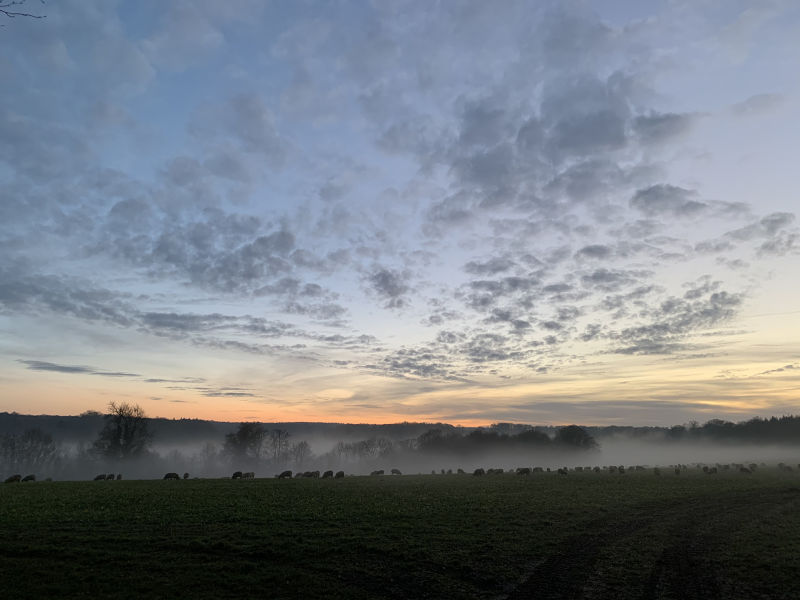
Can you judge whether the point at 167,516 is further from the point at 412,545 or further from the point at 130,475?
the point at 130,475

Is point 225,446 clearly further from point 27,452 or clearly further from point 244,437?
point 27,452

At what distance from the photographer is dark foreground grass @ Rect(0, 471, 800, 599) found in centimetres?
1638

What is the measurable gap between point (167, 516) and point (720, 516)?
36.1m

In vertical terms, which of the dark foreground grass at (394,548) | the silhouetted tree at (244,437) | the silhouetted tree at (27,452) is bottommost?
the silhouetted tree at (27,452)

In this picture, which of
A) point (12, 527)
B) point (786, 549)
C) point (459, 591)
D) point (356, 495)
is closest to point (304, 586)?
point (459, 591)

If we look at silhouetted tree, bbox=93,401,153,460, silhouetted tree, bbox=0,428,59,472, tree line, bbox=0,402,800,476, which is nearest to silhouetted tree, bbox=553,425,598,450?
tree line, bbox=0,402,800,476

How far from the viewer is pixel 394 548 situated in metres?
21.4

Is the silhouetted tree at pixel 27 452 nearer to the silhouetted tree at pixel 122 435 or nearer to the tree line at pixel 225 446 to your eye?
the tree line at pixel 225 446

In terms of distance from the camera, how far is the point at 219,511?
30.2 m

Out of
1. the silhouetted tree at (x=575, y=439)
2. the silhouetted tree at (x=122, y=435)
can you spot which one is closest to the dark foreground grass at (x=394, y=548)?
the silhouetted tree at (x=122, y=435)

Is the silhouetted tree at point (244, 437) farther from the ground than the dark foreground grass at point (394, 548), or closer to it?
closer to it

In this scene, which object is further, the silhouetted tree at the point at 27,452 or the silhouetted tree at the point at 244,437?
the silhouetted tree at the point at 27,452

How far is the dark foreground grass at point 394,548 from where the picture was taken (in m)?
16.4

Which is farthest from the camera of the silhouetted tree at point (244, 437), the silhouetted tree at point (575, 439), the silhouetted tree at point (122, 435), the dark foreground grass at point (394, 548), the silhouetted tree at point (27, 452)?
the silhouetted tree at point (575, 439)
